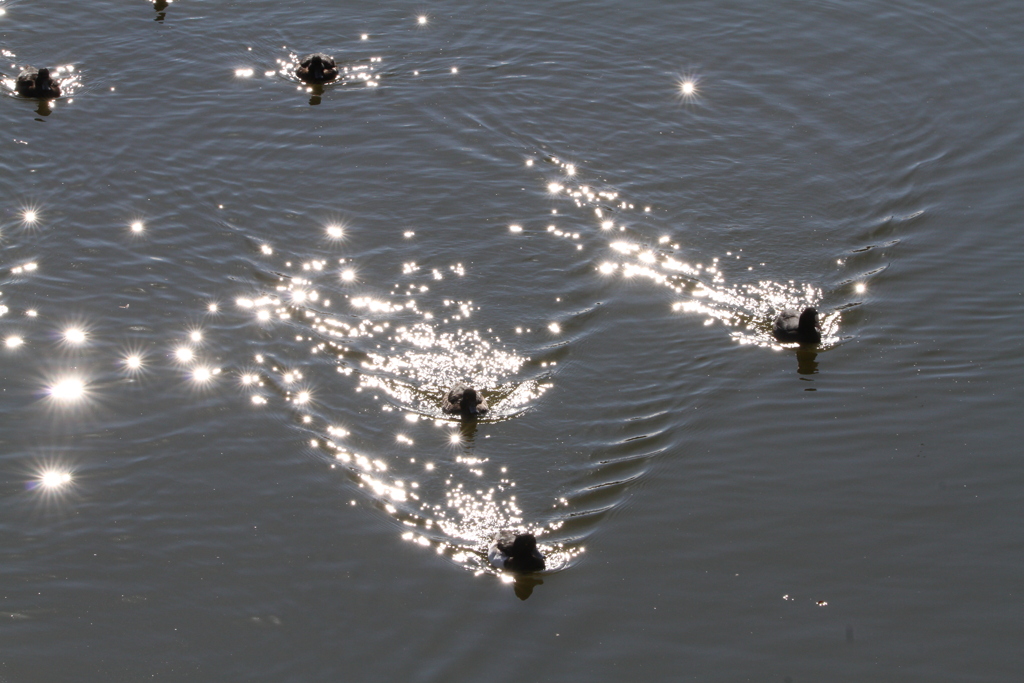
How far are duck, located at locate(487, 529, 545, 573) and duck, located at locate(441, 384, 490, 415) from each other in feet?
6.88

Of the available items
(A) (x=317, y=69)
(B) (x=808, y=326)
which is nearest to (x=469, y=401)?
(B) (x=808, y=326)

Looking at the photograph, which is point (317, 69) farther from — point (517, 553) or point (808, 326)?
point (517, 553)

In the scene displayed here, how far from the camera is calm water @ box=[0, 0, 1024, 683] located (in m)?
10.5

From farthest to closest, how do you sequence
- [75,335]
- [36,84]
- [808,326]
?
[36,84]
[75,335]
[808,326]

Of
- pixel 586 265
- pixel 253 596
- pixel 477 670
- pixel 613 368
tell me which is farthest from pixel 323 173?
pixel 477 670

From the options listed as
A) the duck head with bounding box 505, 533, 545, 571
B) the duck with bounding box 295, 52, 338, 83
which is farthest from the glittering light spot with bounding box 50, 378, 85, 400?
the duck with bounding box 295, 52, 338, 83

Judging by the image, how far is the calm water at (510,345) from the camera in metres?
10.5

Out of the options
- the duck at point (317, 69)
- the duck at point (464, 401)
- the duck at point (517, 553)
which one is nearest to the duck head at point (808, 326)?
the duck at point (464, 401)

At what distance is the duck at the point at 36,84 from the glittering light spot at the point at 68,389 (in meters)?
7.44

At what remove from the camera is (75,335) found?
1396 cm

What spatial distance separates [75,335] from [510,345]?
572 centimetres

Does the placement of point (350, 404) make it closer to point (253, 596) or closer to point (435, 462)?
point (435, 462)

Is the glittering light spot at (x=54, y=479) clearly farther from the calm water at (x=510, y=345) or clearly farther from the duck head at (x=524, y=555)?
the duck head at (x=524, y=555)

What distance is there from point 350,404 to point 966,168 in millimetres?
10790
